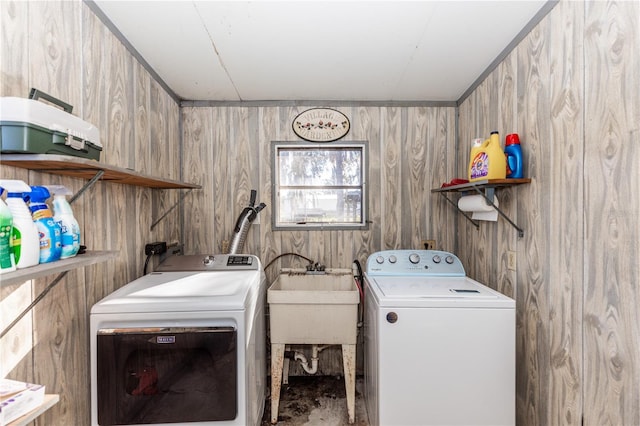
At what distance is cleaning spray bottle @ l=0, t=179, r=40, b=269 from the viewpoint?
30.9 inches

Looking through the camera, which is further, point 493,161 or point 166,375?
point 493,161

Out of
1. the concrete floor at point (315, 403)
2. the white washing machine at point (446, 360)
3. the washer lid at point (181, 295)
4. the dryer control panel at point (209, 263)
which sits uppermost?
the dryer control panel at point (209, 263)

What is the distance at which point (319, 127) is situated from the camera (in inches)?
94.0

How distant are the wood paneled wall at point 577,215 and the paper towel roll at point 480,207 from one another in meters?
0.09

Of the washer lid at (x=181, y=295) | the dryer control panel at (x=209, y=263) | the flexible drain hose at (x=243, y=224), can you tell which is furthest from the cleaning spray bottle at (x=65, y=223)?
the flexible drain hose at (x=243, y=224)

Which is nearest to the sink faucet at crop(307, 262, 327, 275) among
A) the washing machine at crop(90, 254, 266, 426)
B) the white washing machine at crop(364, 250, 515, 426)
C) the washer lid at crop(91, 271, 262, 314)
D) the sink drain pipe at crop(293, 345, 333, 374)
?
the sink drain pipe at crop(293, 345, 333, 374)

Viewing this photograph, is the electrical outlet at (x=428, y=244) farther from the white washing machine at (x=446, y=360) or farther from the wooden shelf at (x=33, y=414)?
the wooden shelf at (x=33, y=414)

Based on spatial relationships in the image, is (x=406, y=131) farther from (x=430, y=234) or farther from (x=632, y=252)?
(x=632, y=252)

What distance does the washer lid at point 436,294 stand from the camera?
55.9 inches

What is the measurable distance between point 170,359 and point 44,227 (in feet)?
2.38

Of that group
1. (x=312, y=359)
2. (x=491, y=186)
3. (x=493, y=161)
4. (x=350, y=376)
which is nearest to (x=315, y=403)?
(x=312, y=359)

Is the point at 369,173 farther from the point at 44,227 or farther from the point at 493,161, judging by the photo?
the point at 44,227

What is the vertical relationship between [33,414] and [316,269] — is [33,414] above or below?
below

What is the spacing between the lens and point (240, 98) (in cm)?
236
